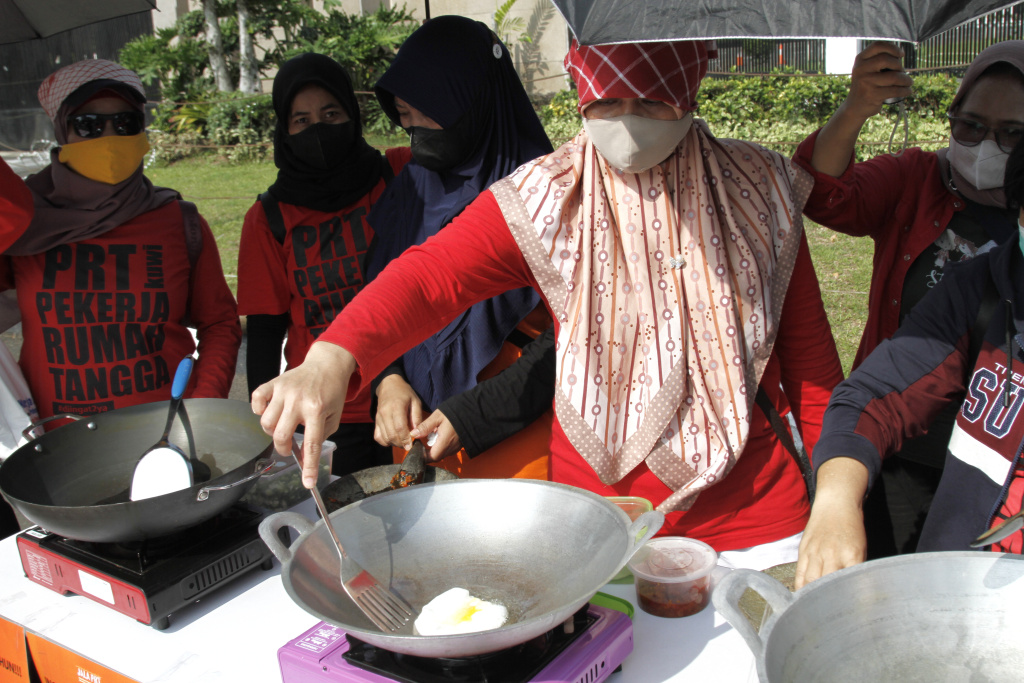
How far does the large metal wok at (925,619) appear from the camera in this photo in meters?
0.91

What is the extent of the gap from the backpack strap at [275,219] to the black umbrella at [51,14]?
2.62ft

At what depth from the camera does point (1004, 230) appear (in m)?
1.88

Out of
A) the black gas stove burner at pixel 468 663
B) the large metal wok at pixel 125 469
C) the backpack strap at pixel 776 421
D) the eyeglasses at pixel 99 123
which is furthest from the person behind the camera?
the eyeglasses at pixel 99 123

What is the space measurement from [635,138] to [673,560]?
0.77 metres

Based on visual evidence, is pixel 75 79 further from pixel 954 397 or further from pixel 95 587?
pixel 954 397

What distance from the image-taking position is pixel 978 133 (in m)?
1.87

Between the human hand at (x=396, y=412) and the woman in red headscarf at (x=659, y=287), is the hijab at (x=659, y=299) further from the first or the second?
the human hand at (x=396, y=412)

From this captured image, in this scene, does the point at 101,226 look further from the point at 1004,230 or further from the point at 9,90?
the point at 9,90

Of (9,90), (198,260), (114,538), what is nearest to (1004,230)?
(114,538)

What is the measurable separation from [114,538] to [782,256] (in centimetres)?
135

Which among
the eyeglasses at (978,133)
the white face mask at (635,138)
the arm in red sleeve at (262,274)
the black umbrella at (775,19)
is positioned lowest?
the arm in red sleeve at (262,274)

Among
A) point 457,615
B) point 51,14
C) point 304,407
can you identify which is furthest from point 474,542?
point 51,14

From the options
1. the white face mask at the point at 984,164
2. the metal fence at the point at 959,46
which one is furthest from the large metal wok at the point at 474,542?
the metal fence at the point at 959,46

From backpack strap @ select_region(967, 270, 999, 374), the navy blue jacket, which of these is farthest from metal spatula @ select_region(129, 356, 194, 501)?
backpack strap @ select_region(967, 270, 999, 374)
